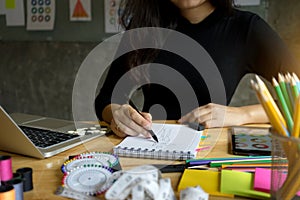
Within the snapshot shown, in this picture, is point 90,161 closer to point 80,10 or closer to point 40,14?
point 80,10

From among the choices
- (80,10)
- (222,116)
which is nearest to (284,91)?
(222,116)

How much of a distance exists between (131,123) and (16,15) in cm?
180

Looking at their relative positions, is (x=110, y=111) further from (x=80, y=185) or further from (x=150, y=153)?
(x=80, y=185)

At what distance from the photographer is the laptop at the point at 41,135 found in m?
0.65

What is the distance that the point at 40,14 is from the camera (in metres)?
2.22

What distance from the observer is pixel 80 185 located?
0.54m

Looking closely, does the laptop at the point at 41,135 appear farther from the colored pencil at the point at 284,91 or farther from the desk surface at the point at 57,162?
the colored pencil at the point at 284,91

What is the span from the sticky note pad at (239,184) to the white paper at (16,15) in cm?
207

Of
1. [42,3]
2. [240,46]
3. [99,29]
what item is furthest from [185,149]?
[42,3]

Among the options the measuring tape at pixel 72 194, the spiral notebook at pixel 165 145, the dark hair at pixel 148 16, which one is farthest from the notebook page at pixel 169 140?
the dark hair at pixel 148 16

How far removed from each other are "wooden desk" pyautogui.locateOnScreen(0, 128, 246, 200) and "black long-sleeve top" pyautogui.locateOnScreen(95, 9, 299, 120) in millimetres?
397

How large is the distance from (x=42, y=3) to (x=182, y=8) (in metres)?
1.29

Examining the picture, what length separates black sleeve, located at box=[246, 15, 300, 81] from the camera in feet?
3.84

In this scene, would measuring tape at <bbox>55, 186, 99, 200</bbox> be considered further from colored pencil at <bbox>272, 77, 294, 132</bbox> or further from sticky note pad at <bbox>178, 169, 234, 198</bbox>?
colored pencil at <bbox>272, 77, 294, 132</bbox>
